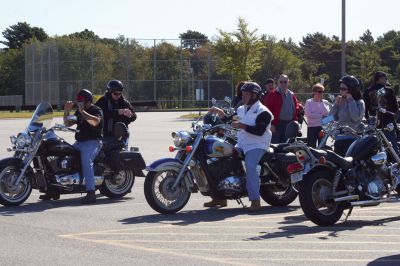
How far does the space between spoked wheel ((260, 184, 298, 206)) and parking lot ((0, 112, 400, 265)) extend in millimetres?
133

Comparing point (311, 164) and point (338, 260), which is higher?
point (311, 164)

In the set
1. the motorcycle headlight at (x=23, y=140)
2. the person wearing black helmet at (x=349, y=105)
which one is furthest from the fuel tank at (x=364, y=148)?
the motorcycle headlight at (x=23, y=140)

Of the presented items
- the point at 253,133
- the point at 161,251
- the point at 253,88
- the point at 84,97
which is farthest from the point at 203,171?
the point at 161,251

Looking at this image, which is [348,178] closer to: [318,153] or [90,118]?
[318,153]

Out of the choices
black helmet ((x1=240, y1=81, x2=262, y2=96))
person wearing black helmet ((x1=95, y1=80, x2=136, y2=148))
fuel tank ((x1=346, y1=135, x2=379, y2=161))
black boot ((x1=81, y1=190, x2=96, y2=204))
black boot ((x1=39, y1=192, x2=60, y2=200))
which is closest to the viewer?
fuel tank ((x1=346, y1=135, x2=379, y2=161))

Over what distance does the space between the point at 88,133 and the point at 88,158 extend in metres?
0.41

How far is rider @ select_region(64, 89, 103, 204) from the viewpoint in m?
13.0

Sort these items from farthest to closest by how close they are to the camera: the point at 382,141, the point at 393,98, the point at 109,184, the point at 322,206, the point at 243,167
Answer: the point at 393,98 < the point at 109,184 < the point at 243,167 < the point at 382,141 < the point at 322,206

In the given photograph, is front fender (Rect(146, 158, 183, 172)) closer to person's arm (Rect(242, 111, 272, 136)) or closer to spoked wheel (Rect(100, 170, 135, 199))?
person's arm (Rect(242, 111, 272, 136))

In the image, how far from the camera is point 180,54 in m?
75.6

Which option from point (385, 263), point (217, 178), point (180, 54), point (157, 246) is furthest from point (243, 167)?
point (180, 54)

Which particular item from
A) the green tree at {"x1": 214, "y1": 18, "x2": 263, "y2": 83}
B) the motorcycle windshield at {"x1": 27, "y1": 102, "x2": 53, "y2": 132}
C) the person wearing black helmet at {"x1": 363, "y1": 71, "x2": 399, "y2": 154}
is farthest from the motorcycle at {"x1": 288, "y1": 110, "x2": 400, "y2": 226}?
the green tree at {"x1": 214, "y1": 18, "x2": 263, "y2": 83}

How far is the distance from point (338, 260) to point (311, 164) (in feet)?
7.92

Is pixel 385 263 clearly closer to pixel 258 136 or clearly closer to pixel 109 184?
pixel 258 136
